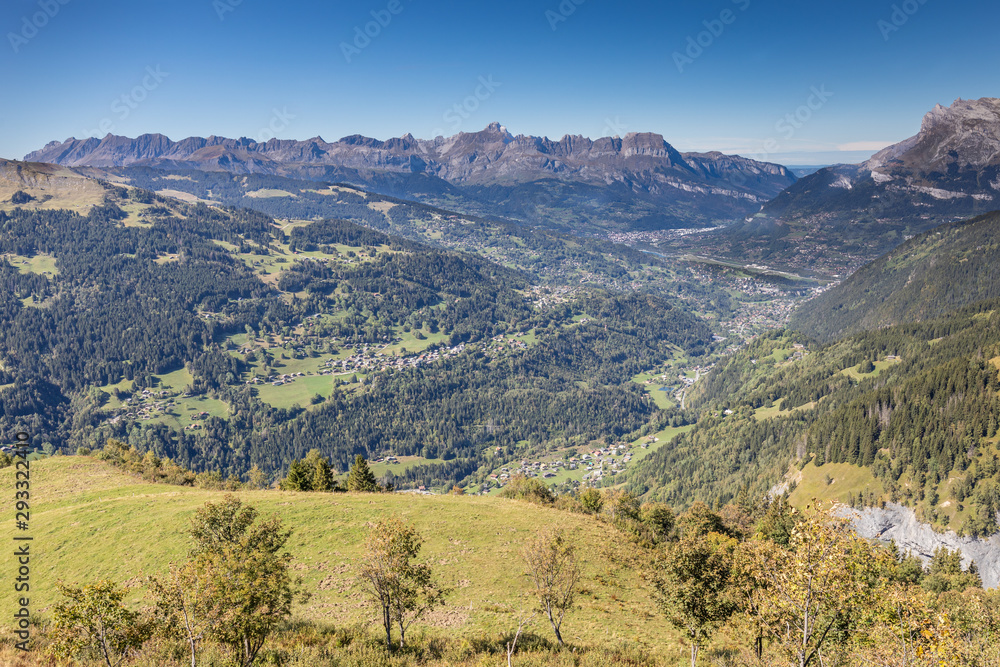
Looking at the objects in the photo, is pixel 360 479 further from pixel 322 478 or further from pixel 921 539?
pixel 921 539

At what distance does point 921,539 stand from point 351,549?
539ft

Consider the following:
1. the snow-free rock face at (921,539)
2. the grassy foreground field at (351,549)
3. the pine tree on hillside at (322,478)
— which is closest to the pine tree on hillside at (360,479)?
the pine tree on hillside at (322,478)

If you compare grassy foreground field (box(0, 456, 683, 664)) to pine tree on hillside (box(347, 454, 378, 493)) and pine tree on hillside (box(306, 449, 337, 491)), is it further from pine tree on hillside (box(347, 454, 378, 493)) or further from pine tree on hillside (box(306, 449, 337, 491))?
pine tree on hillside (box(347, 454, 378, 493))

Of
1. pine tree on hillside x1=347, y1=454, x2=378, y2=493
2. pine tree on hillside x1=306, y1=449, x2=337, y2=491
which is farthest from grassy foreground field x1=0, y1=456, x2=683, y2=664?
pine tree on hillside x1=347, y1=454, x2=378, y2=493

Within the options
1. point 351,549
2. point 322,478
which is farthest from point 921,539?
point 322,478

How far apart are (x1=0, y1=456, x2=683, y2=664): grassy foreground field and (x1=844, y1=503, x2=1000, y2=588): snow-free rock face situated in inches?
3530

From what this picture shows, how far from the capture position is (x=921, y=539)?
137125 mm

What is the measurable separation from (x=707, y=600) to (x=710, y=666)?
9.52 m

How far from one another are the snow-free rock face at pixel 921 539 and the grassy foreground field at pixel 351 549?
89.7m

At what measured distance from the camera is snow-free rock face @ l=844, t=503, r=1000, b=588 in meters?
124

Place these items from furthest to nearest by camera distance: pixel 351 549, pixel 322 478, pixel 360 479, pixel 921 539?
pixel 921 539 < pixel 360 479 < pixel 322 478 < pixel 351 549

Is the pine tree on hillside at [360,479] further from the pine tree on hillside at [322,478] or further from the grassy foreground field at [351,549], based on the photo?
the grassy foreground field at [351,549]

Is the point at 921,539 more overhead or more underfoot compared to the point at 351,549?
more underfoot

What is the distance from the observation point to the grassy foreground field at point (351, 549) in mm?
46688
